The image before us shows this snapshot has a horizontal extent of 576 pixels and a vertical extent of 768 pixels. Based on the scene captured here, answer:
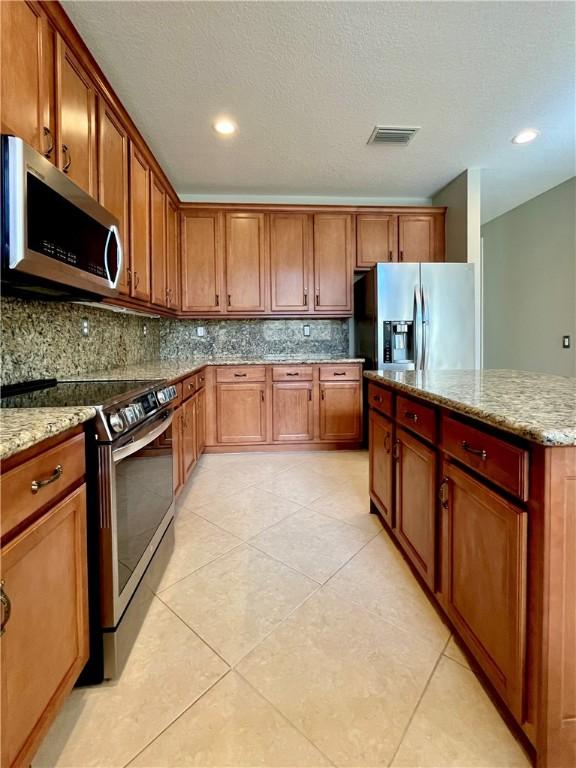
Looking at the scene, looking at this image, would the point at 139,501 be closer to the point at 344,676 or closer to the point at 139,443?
the point at 139,443

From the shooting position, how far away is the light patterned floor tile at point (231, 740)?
950 mm

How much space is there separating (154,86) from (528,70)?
7.40 feet

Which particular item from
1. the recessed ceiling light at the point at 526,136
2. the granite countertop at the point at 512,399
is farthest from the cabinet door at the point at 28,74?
the recessed ceiling light at the point at 526,136

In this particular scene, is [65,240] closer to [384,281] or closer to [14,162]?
[14,162]

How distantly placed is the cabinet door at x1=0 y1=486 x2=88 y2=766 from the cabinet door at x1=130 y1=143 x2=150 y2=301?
6.18 feet

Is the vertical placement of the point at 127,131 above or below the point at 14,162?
above

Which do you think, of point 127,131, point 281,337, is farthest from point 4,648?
point 281,337

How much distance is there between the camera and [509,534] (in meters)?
0.94

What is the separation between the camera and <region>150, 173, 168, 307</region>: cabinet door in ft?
9.67

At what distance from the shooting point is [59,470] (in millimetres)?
980

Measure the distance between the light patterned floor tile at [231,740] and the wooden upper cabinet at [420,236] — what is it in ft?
12.9

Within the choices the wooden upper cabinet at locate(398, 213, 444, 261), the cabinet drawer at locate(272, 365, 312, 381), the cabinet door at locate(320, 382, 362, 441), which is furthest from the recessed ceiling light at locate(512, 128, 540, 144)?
the cabinet drawer at locate(272, 365, 312, 381)

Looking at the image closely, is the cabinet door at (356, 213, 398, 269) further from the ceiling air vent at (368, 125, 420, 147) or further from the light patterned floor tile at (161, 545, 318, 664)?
the light patterned floor tile at (161, 545, 318, 664)

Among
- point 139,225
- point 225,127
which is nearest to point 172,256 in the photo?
point 139,225
